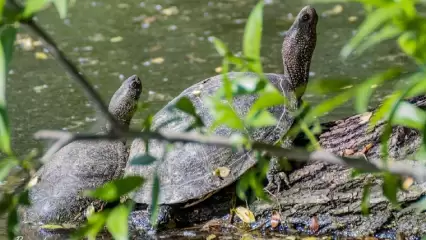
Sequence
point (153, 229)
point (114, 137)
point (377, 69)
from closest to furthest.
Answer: point (114, 137) < point (153, 229) < point (377, 69)

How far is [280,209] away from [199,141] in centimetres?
291

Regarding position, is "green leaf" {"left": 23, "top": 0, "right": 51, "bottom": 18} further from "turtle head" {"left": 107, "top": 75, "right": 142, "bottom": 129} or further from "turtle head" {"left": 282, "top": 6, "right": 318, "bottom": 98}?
"turtle head" {"left": 107, "top": 75, "right": 142, "bottom": 129}

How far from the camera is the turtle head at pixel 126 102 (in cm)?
541

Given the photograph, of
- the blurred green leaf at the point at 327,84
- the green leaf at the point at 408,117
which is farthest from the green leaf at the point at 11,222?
the green leaf at the point at 408,117

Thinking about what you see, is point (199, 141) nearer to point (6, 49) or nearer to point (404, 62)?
point (6, 49)

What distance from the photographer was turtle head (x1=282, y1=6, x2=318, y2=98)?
15.2 feet

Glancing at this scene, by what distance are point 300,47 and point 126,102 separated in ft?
4.86

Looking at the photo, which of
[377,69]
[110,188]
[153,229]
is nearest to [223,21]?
[377,69]

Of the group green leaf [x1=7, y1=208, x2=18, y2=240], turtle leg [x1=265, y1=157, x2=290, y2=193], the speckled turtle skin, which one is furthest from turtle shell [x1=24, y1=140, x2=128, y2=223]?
green leaf [x1=7, y1=208, x2=18, y2=240]

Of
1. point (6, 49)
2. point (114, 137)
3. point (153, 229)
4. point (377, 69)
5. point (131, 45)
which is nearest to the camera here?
point (114, 137)

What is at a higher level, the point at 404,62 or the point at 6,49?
the point at 6,49

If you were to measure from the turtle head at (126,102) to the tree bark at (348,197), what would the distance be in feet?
5.95

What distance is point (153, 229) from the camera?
4.13 metres

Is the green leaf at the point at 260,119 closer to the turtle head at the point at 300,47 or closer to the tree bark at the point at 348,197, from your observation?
the tree bark at the point at 348,197
